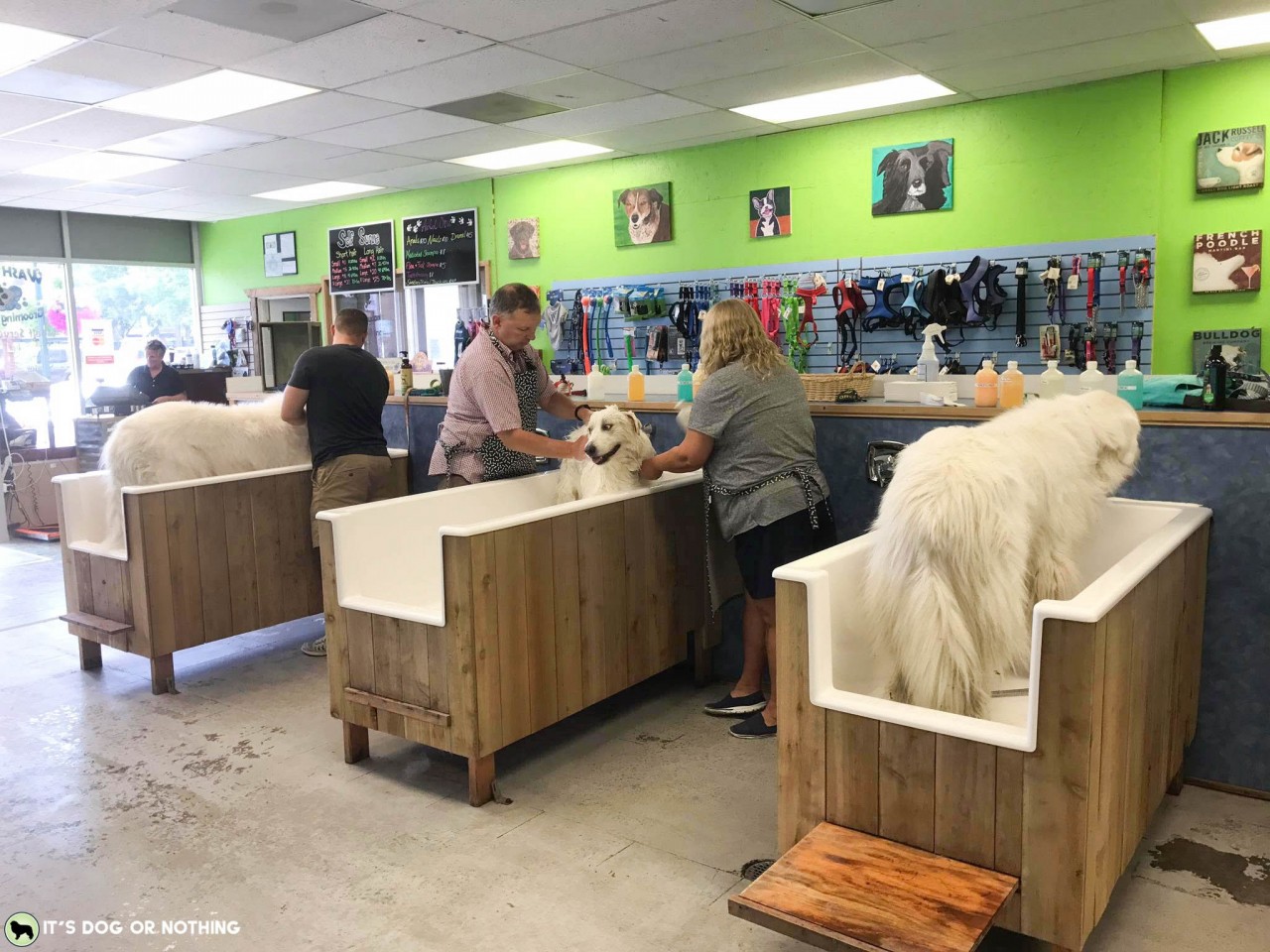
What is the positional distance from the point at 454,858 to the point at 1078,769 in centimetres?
174

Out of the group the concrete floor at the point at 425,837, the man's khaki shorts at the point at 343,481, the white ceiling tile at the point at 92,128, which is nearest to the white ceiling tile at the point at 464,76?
the white ceiling tile at the point at 92,128

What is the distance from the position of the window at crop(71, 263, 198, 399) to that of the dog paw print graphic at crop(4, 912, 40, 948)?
31.5 ft

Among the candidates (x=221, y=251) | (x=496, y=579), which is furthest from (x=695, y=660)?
(x=221, y=251)

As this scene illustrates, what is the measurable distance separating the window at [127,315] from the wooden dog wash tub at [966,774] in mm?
10595

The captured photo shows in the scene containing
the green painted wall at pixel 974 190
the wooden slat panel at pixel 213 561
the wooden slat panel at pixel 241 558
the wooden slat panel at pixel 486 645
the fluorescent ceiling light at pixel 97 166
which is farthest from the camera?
the fluorescent ceiling light at pixel 97 166

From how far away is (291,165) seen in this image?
313 inches

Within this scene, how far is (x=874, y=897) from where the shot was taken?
203 centimetres

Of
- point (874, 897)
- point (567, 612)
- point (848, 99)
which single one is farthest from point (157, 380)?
point (874, 897)

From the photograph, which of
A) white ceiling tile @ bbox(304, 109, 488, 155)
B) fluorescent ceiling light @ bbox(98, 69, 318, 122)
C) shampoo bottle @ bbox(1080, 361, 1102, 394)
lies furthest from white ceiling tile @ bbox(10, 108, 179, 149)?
shampoo bottle @ bbox(1080, 361, 1102, 394)

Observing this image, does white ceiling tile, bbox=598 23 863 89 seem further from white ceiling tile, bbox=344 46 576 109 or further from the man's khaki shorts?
the man's khaki shorts

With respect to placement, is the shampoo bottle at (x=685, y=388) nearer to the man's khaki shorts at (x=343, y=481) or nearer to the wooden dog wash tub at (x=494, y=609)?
the wooden dog wash tub at (x=494, y=609)

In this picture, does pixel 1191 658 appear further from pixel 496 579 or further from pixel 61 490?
pixel 61 490

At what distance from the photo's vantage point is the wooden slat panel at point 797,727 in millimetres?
2311

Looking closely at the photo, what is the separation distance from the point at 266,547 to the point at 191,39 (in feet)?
8.01
